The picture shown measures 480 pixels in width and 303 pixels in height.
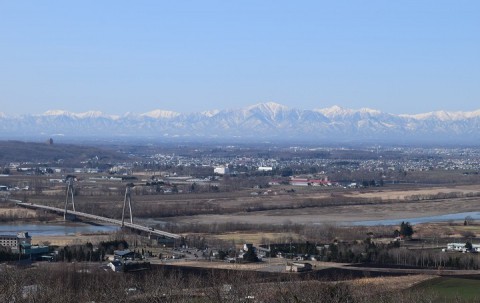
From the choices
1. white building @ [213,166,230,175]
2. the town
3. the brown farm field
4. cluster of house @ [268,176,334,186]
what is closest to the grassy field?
the town

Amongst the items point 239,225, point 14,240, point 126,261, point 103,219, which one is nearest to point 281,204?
point 103,219

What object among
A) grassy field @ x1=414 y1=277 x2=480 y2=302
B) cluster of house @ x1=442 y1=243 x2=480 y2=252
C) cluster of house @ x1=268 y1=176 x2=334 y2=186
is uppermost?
grassy field @ x1=414 y1=277 x2=480 y2=302

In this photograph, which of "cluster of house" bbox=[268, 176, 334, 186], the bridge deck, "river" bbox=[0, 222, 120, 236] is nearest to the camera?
the bridge deck

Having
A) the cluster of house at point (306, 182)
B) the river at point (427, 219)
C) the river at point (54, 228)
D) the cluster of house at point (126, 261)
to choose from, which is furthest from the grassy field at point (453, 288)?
the cluster of house at point (306, 182)

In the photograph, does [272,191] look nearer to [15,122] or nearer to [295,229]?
[295,229]

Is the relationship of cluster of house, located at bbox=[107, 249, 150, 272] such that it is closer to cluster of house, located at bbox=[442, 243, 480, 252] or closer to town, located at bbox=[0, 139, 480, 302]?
town, located at bbox=[0, 139, 480, 302]

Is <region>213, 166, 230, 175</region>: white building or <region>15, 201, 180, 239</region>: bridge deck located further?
<region>213, 166, 230, 175</region>: white building

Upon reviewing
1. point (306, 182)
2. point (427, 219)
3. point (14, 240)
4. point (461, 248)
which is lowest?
point (427, 219)

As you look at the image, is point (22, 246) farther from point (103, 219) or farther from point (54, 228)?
point (103, 219)
